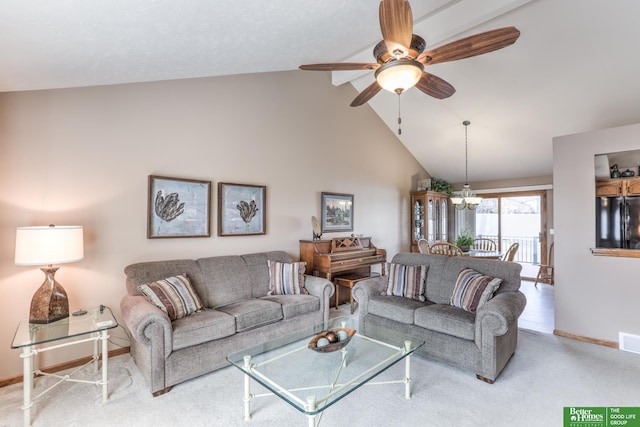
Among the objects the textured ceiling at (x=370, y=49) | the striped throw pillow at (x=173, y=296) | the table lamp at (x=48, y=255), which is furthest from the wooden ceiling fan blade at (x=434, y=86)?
the table lamp at (x=48, y=255)

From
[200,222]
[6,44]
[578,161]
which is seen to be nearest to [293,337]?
[200,222]

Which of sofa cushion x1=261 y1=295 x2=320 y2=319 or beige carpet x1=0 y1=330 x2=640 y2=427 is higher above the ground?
sofa cushion x1=261 y1=295 x2=320 y2=319

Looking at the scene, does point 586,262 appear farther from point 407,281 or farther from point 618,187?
point 407,281

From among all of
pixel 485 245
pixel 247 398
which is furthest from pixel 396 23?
pixel 485 245

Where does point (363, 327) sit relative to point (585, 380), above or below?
above

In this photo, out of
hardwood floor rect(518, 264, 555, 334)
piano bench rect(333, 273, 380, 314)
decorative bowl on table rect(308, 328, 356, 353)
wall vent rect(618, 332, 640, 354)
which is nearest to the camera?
decorative bowl on table rect(308, 328, 356, 353)

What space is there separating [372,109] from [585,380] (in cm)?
487

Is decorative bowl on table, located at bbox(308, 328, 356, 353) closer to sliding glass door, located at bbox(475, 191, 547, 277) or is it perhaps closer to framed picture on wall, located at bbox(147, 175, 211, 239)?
framed picture on wall, located at bbox(147, 175, 211, 239)

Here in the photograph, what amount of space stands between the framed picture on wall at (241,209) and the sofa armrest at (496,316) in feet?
8.91

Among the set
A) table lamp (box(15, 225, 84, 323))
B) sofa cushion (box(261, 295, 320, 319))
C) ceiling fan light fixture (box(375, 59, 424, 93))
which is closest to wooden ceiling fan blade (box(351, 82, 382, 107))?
ceiling fan light fixture (box(375, 59, 424, 93))

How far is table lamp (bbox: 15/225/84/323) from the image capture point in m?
2.24

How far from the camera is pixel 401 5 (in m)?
1.75

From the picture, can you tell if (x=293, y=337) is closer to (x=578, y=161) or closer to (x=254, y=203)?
(x=254, y=203)

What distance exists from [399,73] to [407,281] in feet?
7.17
